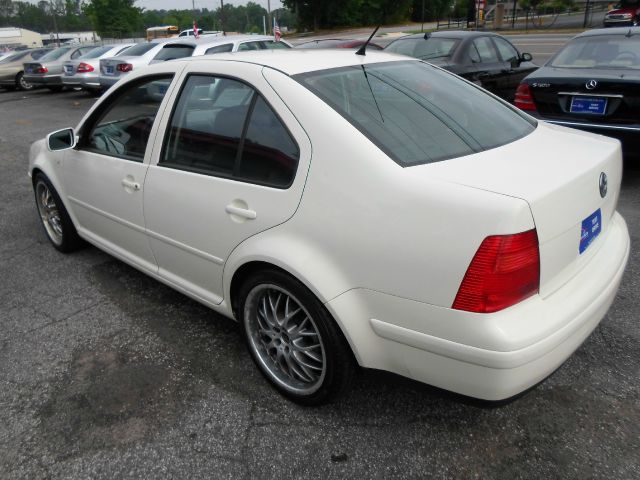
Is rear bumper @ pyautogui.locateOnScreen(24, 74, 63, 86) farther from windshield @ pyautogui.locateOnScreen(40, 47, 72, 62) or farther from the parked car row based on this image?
windshield @ pyautogui.locateOnScreen(40, 47, 72, 62)

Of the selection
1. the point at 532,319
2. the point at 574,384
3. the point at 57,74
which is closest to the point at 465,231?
the point at 532,319

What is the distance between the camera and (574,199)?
1.99m

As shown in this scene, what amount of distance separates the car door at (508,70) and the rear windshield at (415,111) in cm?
617

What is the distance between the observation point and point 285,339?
8.13ft

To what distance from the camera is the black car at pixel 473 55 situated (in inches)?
311

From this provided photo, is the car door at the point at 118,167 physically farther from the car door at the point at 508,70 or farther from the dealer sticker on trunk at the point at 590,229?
the car door at the point at 508,70

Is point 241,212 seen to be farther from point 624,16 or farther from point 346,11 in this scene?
point 346,11

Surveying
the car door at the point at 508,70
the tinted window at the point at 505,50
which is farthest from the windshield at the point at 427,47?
the tinted window at the point at 505,50

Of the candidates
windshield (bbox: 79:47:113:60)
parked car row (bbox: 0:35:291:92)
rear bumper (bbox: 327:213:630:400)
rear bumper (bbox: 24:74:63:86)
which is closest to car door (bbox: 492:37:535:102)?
parked car row (bbox: 0:35:291:92)

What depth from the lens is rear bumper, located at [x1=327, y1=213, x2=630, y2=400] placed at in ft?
5.87

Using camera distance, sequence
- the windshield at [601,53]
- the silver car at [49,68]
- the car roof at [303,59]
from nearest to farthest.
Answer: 1. the car roof at [303,59]
2. the windshield at [601,53]
3. the silver car at [49,68]

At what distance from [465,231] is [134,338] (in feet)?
6.93

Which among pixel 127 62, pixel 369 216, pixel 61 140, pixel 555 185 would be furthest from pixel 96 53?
pixel 555 185

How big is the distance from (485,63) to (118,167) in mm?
6672
